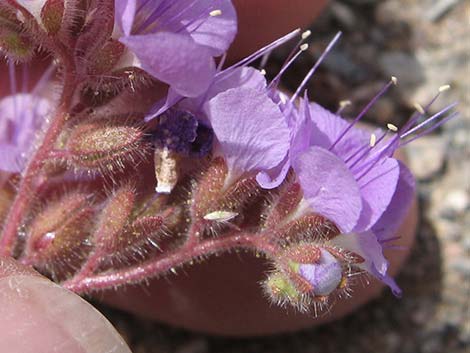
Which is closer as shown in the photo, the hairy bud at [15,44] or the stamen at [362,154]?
the hairy bud at [15,44]

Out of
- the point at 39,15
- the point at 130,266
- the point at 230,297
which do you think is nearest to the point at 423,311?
the point at 230,297

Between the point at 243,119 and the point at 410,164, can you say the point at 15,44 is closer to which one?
the point at 243,119

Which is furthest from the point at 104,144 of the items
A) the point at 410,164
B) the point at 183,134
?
the point at 410,164

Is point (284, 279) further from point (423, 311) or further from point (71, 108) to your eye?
point (423, 311)

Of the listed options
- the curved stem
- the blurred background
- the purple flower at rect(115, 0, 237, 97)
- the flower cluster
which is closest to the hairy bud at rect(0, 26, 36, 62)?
the flower cluster

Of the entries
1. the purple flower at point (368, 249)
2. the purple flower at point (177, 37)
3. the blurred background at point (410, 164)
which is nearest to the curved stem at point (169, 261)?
the purple flower at point (368, 249)

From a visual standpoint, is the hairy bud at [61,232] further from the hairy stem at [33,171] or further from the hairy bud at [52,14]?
the hairy bud at [52,14]

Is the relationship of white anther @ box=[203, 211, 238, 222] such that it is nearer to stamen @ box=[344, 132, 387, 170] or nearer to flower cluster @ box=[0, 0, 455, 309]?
flower cluster @ box=[0, 0, 455, 309]
